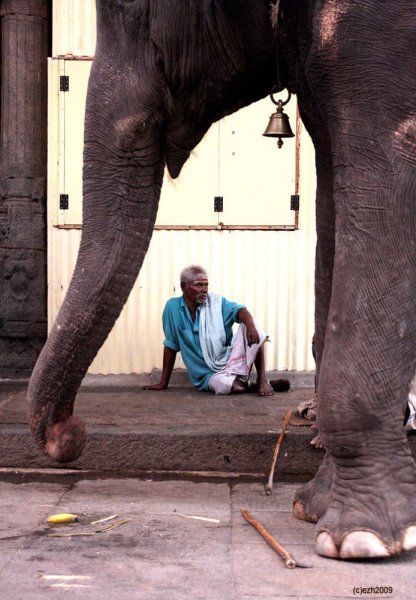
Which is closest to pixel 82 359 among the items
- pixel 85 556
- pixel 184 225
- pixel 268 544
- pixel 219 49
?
pixel 85 556

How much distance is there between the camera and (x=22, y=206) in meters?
7.72

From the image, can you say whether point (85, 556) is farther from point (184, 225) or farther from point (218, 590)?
point (184, 225)

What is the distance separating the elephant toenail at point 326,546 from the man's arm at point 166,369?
385cm

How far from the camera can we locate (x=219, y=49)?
157 inches

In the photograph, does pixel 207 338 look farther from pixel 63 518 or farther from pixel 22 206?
pixel 63 518

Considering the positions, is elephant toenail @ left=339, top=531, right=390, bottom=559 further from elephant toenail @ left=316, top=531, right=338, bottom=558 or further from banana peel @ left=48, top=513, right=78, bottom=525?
banana peel @ left=48, top=513, right=78, bottom=525

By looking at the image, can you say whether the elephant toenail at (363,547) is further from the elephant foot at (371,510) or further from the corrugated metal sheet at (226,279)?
the corrugated metal sheet at (226,279)

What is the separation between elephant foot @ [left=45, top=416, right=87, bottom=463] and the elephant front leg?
89 centimetres

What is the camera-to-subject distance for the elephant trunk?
3748 millimetres

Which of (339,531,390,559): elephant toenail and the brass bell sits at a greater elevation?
the brass bell

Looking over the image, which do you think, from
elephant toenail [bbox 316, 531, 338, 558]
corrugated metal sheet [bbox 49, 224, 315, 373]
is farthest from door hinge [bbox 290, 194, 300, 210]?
elephant toenail [bbox 316, 531, 338, 558]

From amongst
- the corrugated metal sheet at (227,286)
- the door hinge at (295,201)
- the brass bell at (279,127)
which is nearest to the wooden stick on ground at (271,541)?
the brass bell at (279,127)

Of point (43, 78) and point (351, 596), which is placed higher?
point (43, 78)

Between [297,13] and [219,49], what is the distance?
34 centimetres
